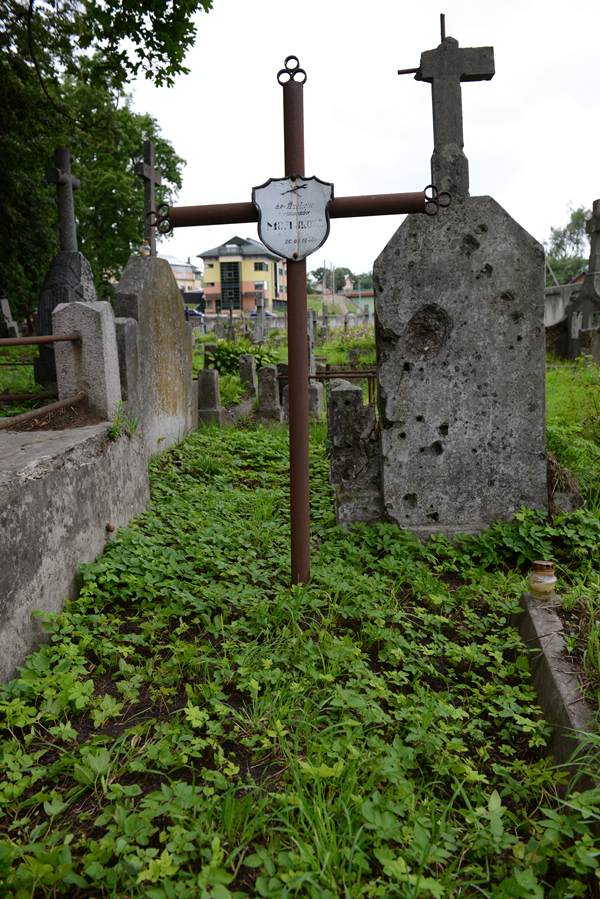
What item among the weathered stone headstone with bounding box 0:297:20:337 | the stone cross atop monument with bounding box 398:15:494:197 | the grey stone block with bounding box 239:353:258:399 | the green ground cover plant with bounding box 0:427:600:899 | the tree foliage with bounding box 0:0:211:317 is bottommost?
the green ground cover plant with bounding box 0:427:600:899

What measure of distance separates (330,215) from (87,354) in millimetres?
1882

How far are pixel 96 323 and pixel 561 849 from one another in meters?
3.58

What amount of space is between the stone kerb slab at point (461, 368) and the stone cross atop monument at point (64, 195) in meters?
5.59

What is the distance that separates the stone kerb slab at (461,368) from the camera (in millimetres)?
4145

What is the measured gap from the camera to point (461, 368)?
167 inches

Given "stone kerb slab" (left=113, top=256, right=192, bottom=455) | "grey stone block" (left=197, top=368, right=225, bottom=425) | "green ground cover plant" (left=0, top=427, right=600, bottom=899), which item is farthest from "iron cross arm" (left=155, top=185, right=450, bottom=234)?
"grey stone block" (left=197, top=368, right=225, bottom=425)

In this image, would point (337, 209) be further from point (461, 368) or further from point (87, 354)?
point (87, 354)

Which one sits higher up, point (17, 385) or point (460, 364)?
point (460, 364)

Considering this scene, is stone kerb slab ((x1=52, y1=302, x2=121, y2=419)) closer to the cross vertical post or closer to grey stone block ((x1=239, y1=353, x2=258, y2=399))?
the cross vertical post

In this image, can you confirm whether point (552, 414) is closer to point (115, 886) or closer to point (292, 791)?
point (292, 791)

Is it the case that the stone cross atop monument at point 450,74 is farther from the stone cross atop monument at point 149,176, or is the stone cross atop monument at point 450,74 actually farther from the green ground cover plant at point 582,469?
the stone cross atop monument at point 149,176

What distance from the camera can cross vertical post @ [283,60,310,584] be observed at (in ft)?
10.3

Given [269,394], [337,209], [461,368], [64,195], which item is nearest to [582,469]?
[461,368]

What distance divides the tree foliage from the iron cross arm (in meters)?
4.99
